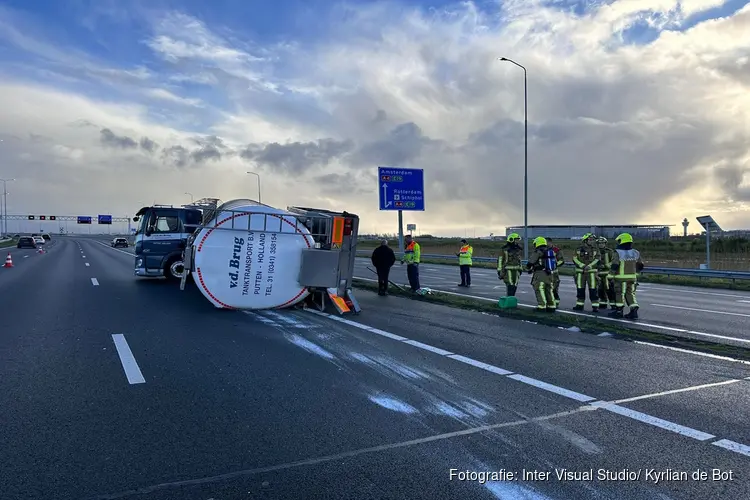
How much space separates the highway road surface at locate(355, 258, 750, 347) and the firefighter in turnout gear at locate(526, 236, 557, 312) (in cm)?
69

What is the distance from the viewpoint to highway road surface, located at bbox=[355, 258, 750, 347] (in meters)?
9.88

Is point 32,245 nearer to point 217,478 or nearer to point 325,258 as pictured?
point 325,258

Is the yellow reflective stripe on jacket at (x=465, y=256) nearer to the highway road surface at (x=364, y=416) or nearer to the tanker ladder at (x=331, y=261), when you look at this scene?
the tanker ladder at (x=331, y=261)

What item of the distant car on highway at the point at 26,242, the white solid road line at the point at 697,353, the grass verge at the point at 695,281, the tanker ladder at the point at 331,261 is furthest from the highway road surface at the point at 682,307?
the distant car on highway at the point at 26,242

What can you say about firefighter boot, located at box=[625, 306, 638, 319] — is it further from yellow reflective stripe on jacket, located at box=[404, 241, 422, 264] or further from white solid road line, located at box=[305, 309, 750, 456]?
yellow reflective stripe on jacket, located at box=[404, 241, 422, 264]

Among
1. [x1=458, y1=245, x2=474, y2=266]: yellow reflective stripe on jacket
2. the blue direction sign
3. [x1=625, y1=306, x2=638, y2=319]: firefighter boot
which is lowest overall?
[x1=625, y1=306, x2=638, y2=319]: firefighter boot

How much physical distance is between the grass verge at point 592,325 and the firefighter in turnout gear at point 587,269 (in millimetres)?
1509

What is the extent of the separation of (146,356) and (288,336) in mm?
2212

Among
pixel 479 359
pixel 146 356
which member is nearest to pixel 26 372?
pixel 146 356

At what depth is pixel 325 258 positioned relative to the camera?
462 inches

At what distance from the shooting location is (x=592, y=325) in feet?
32.3

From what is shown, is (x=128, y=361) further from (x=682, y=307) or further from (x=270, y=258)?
(x=682, y=307)

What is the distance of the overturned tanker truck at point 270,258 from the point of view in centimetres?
1148

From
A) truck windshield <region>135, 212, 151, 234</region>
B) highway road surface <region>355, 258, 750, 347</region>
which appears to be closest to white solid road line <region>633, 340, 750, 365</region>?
highway road surface <region>355, 258, 750, 347</region>
